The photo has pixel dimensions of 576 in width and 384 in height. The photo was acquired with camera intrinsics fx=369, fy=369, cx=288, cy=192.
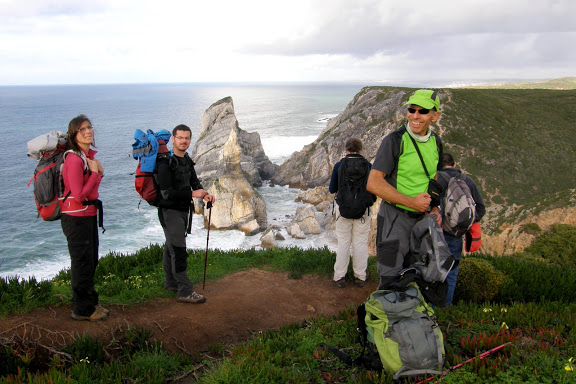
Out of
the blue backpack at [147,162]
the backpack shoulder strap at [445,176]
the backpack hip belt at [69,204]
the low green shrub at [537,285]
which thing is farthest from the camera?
the low green shrub at [537,285]

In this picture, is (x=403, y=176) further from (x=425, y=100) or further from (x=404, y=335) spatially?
(x=404, y=335)

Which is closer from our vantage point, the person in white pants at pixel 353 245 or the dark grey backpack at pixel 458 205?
the dark grey backpack at pixel 458 205

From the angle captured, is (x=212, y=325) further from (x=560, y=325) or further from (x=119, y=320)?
(x=560, y=325)

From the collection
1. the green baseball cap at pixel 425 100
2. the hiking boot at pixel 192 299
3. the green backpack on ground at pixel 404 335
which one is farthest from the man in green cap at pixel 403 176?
the hiking boot at pixel 192 299

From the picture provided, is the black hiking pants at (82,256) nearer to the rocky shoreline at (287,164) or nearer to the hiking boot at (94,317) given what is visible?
the hiking boot at (94,317)

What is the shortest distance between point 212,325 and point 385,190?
143 inches

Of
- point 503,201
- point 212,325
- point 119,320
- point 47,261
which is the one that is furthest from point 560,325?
point 503,201

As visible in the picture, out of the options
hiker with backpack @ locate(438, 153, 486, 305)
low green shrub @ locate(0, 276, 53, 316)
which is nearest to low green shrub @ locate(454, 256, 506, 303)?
hiker with backpack @ locate(438, 153, 486, 305)

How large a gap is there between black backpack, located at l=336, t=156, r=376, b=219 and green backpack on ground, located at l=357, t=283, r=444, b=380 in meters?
3.24

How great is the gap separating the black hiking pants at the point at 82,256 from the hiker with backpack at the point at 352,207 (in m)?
4.23

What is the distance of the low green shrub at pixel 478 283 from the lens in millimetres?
6559

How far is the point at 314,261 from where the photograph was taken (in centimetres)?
873

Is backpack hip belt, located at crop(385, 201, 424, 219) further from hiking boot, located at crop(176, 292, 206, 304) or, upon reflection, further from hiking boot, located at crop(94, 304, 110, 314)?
hiking boot, located at crop(94, 304, 110, 314)

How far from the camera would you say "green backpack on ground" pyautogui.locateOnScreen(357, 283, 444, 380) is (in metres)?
3.50
